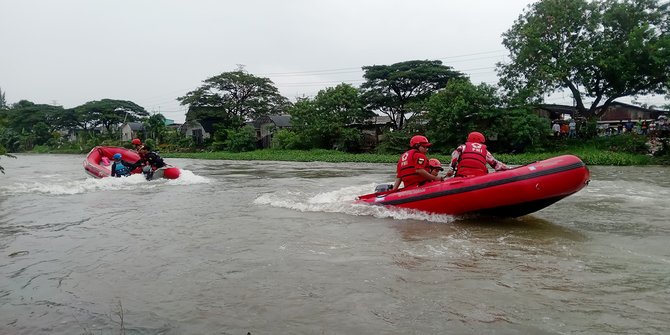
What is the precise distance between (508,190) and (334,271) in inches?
115

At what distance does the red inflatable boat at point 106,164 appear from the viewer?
41.8ft

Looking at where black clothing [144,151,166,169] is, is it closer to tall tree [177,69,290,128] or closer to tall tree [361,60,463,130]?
tall tree [361,60,463,130]

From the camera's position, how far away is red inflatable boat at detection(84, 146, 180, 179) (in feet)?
41.8

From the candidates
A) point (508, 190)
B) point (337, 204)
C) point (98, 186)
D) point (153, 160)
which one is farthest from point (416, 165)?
point (98, 186)

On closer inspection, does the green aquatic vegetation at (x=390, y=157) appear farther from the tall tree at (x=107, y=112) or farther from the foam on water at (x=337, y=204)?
the tall tree at (x=107, y=112)

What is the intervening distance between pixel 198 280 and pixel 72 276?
4.07ft

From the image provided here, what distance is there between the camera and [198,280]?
4234 mm

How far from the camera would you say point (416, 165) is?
281 inches

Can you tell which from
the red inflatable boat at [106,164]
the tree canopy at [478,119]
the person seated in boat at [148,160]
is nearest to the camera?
the person seated in boat at [148,160]

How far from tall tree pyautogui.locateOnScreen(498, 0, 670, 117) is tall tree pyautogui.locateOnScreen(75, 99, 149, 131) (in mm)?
41393

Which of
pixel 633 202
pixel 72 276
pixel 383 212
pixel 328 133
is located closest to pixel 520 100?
pixel 328 133

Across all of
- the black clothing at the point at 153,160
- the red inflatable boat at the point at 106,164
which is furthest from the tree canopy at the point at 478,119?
the black clothing at the point at 153,160

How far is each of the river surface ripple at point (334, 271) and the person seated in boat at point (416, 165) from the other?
0.59 metres

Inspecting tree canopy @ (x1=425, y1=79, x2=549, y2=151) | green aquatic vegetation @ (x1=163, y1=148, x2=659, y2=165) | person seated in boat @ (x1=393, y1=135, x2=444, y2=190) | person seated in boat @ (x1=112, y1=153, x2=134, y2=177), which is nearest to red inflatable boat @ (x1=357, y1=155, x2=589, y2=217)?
person seated in boat @ (x1=393, y1=135, x2=444, y2=190)
